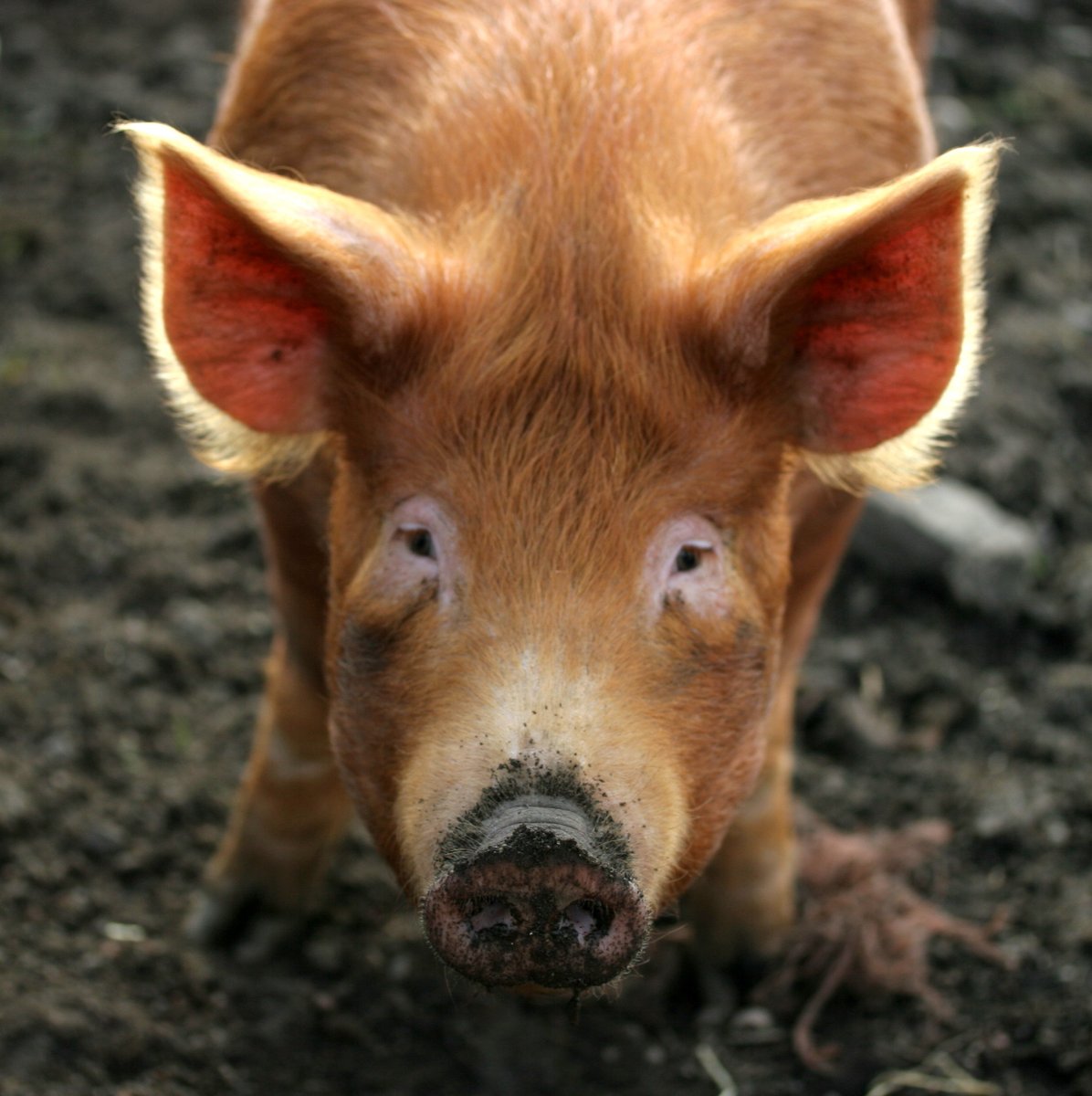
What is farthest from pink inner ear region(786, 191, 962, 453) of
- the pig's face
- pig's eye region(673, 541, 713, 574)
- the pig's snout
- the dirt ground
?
the dirt ground

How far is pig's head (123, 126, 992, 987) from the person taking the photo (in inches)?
119

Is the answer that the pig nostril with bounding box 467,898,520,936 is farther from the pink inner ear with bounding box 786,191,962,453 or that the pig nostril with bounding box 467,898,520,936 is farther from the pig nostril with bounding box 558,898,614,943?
the pink inner ear with bounding box 786,191,962,453

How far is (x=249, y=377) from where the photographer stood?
3.54 m

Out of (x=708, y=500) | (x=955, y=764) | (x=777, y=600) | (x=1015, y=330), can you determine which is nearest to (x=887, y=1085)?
(x=955, y=764)

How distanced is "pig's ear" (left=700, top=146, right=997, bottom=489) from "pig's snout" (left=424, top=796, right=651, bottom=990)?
1.03 m

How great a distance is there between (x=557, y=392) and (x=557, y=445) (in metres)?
0.10

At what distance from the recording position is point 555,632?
10.2ft

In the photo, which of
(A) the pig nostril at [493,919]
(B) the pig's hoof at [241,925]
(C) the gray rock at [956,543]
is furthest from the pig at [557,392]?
(C) the gray rock at [956,543]

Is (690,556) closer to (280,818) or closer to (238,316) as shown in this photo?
(238,316)

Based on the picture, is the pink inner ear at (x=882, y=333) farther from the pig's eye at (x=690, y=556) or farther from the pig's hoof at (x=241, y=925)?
the pig's hoof at (x=241, y=925)

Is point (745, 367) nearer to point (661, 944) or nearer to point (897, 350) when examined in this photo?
point (897, 350)

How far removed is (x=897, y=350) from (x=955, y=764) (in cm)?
228

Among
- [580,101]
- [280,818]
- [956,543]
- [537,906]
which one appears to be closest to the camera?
[537,906]

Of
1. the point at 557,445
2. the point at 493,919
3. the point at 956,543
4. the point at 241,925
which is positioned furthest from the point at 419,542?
the point at 956,543
